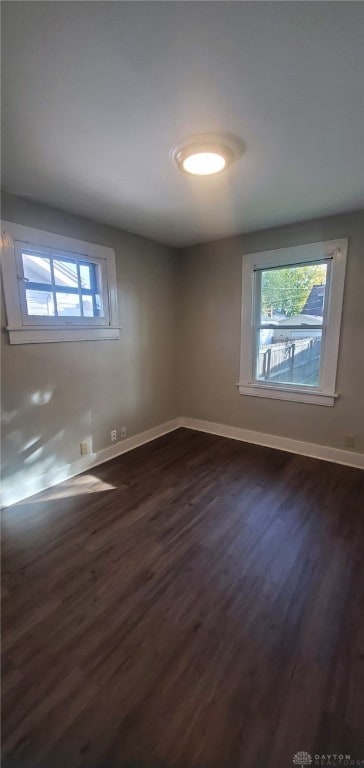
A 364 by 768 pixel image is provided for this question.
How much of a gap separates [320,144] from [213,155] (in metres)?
0.61

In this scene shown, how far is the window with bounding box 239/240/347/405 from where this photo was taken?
299 cm

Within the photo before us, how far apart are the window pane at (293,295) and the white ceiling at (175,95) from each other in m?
0.84

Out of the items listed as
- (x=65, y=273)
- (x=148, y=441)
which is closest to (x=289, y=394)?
(x=148, y=441)

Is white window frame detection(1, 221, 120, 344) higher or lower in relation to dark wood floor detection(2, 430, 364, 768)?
higher

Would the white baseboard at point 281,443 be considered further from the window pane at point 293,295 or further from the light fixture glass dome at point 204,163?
the light fixture glass dome at point 204,163

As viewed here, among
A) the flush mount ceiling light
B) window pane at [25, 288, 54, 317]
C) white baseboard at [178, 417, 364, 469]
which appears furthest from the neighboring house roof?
window pane at [25, 288, 54, 317]

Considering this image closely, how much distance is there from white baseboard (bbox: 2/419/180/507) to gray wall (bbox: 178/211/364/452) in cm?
92

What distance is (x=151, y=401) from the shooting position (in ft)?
12.6

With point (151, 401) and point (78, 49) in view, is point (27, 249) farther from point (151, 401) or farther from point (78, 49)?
point (151, 401)

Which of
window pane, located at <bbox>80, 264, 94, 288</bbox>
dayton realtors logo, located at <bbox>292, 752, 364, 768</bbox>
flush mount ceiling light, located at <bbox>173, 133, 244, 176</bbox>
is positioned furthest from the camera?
window pane, located at <bbox>80, 264, 94, 288</bbox>

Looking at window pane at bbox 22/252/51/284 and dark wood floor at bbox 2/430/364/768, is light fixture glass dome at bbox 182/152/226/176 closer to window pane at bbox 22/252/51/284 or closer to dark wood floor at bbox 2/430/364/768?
window pane at bbox 22/252/51/284

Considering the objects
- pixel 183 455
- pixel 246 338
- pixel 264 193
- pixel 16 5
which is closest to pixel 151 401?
pixel 183 455

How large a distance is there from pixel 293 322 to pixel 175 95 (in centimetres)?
235

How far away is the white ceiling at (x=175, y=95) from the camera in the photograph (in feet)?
3.41
